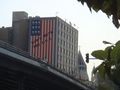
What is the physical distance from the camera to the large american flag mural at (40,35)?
172625 millimetres

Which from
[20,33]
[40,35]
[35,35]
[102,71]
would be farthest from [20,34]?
[102,71]

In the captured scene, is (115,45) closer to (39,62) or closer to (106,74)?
(106,74)

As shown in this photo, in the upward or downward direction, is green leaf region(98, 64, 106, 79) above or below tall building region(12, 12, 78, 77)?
above

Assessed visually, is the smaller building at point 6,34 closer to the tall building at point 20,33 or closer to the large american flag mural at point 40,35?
the tall building at point 20,33

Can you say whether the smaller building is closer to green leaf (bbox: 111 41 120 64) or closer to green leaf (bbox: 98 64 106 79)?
green leaf (bbox: 98 64 106 79)

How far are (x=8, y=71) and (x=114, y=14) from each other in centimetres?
5186

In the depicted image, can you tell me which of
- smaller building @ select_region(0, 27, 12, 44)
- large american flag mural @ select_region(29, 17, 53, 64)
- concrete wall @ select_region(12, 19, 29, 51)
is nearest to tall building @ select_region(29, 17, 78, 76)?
large american flag mural @ select_region(29, 17, 53, 64)

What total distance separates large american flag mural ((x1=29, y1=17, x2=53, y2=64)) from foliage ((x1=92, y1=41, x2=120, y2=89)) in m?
168

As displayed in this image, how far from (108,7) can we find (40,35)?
173061 millimetres

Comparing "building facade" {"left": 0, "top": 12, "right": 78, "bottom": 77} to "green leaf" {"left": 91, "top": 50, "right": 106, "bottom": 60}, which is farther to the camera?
"building facade" {"left": 0, "top": 12, "right": 78, "bottom": 77}

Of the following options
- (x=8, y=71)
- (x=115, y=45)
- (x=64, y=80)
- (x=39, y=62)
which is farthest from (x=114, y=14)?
(x=64, y=80)

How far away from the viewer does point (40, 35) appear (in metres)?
176

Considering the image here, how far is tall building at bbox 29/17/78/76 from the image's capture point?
169m

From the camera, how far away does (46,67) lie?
59.4 m
